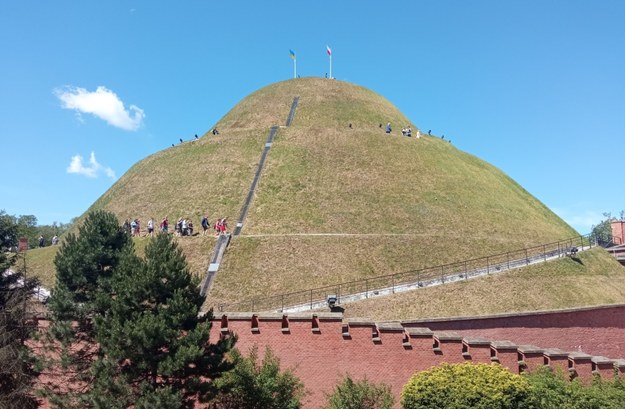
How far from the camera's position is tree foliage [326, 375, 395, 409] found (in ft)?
47.2

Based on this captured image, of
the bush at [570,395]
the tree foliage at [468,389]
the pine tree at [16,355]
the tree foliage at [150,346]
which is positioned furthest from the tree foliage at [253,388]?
the bush at [570,395]

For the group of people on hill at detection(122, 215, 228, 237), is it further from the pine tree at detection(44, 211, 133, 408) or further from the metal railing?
the pine tree at detection(44, 211, 133, 408)

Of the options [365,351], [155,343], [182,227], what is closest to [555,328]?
[365,351]

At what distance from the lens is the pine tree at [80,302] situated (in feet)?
50.3

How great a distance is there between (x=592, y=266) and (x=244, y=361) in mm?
24369

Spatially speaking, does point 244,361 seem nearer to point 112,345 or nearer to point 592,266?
point 112,345

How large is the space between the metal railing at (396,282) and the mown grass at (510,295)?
96 cm

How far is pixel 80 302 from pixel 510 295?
19515 millimetres

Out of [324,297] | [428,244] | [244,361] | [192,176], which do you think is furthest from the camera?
[192,176]

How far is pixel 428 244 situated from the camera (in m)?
34.3

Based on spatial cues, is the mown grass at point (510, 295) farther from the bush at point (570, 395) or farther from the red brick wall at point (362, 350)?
the bush at point (570, 395)

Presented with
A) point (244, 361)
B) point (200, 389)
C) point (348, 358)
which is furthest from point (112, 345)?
point (348, 358)

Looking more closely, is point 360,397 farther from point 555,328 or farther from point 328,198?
point 328,198

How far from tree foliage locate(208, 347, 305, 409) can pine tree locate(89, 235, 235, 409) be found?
838 millimetres
